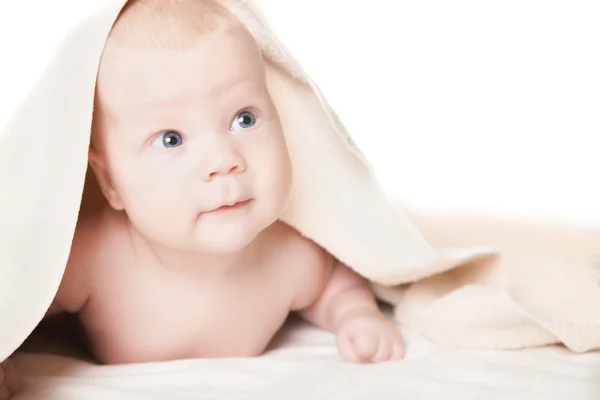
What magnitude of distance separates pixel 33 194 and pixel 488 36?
3.62 feet

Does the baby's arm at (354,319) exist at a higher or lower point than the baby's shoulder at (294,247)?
lower

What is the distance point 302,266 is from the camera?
1118 millimetres

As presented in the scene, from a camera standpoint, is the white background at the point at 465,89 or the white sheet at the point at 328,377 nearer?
the white sheet at the point at 328,377

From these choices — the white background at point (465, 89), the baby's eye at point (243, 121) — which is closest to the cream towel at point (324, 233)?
the baby's eye at point (243, 121)

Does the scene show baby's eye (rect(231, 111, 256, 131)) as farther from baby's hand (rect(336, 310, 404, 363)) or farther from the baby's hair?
baby's hand (rect(336, 310, 404, 363))

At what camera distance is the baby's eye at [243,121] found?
958 millimetres

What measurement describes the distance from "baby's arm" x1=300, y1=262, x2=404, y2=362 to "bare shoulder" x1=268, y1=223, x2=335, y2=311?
0.7 inches

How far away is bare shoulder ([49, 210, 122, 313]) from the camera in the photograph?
103 centimetres

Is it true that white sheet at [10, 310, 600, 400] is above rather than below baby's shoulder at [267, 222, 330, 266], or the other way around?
below

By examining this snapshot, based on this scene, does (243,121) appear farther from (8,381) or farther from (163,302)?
(8,381)

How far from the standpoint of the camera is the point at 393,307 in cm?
122

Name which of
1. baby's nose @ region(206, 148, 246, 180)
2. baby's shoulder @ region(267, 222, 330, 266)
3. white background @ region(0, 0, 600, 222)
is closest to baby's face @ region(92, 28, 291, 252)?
baby's nose @ region(206, 148, 246, 180)

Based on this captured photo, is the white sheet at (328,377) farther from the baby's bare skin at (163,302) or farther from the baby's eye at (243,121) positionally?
the baby's eye at (243,121)

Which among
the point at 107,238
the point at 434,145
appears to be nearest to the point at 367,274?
the point at 107,238
